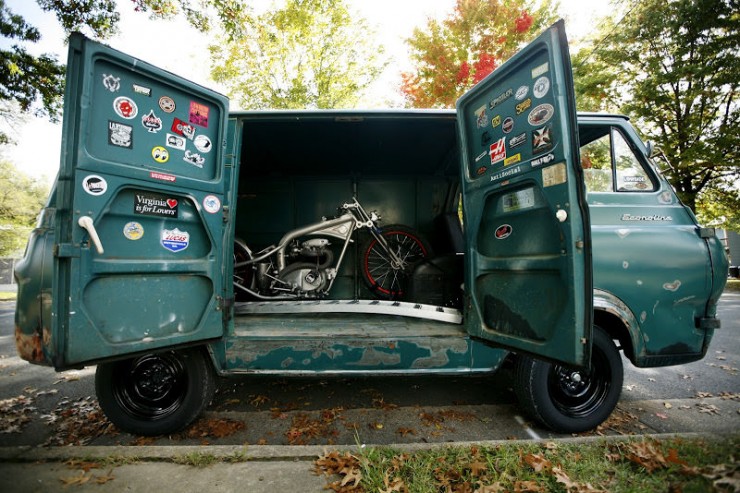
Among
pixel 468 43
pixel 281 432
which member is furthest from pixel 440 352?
pixel 468 43

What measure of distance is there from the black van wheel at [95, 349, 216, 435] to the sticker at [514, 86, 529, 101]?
320cm

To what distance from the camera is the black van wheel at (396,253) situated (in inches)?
195

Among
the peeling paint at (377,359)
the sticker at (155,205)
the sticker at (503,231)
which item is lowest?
the peeling paint at (377,359)

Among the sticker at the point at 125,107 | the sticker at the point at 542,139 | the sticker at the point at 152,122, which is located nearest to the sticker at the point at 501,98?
the sticker at the point at 542,139

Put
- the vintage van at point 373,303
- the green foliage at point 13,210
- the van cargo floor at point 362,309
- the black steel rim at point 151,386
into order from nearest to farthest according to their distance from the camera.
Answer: the vintage van at point 373,303 < the black steel rim at point 151,386 < the van cargo floor at point 362,309 < the green foliage at point 13,210

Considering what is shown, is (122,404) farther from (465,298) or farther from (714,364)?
(714,364)

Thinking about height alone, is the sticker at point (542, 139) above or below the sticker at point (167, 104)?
below

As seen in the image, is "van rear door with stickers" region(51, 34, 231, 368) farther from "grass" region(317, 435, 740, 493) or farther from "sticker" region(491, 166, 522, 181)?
"sticker" region(491, 166, 522, 181)

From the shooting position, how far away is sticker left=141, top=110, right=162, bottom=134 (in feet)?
7.88

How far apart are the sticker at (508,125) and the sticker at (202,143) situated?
235cm

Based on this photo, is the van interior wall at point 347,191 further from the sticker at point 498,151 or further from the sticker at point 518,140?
the sticker at point 518,140

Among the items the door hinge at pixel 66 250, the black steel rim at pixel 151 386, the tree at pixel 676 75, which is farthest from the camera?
the tree at pixel 676 75

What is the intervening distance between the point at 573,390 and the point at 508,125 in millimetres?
2283

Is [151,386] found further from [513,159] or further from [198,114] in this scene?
[513,159]
